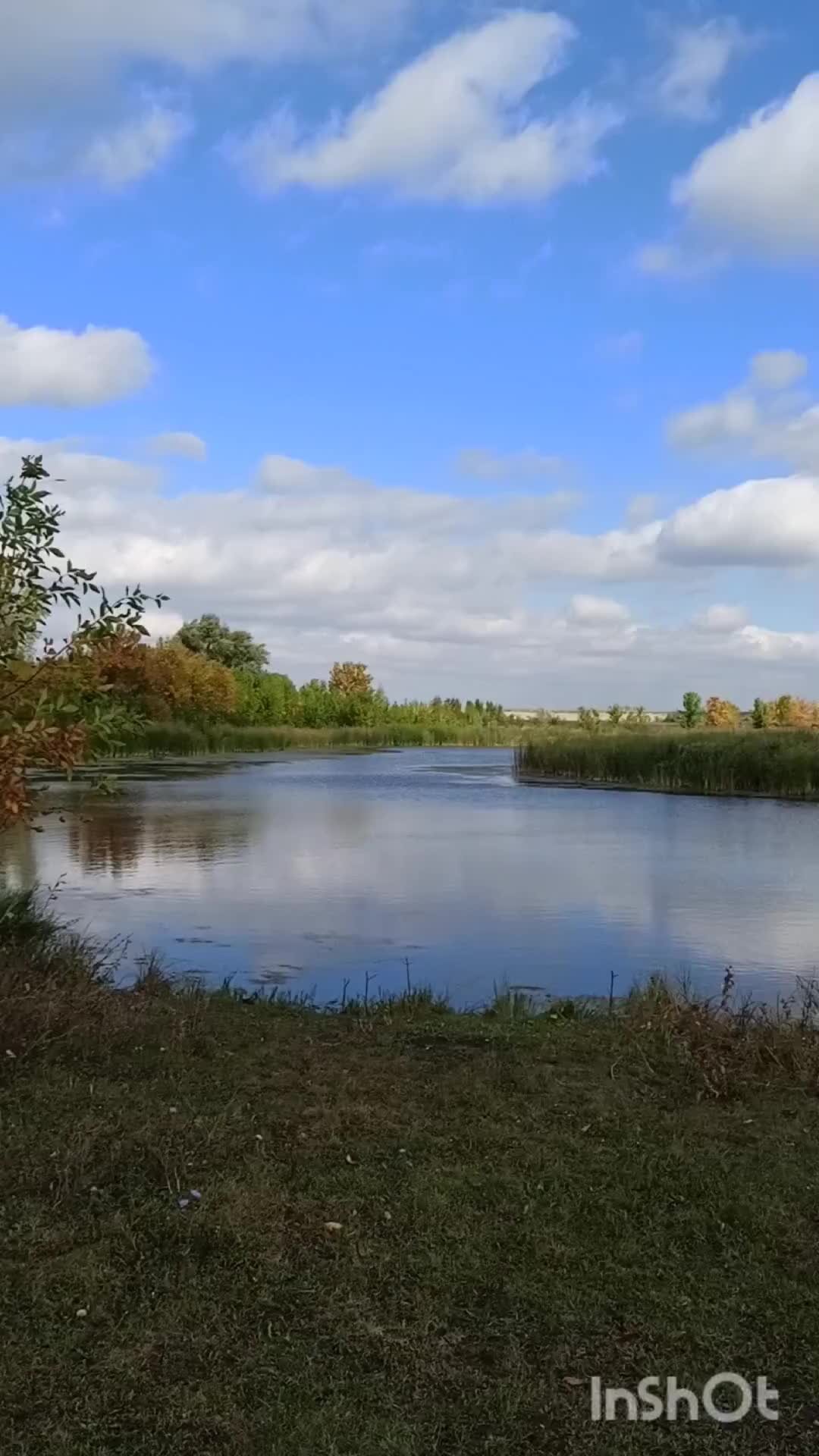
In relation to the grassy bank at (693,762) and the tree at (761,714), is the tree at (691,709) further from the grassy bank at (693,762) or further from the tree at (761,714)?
the grassy bank at (693,762)

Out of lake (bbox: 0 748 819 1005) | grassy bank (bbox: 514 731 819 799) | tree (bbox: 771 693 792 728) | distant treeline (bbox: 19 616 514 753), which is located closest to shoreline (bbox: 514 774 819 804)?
grassy bank (bbox: 514 731 819 799)

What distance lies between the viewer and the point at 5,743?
4266 millimetres

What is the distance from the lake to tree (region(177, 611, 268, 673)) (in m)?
60.7

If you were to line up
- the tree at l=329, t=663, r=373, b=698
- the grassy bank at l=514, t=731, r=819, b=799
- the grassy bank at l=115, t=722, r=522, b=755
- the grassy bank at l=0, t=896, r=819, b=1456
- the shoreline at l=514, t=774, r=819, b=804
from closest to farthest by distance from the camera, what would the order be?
1. the grassy bank at l=0, t=896, r=819, b=1456
2. the shoreline at l=514, t=774, r=819, b=804
3. the grassy bank at l=514, t=731, r=819, b=799
4. the grassy bank at l=115, t=722, r=522, b=755
5. the tree at l=329, t=663, r=373, b=698

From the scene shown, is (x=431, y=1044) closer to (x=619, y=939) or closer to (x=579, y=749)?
(x=619, y=939)

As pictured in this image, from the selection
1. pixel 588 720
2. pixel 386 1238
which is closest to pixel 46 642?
pixel 386 1238

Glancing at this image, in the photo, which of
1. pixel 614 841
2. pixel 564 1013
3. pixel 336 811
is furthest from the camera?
pixel 336 811

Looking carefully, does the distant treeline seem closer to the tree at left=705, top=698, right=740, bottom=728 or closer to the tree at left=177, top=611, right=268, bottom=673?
the tree at left=177, top=611, right=268, bottom=673

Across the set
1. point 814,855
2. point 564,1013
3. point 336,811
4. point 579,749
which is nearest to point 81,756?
point 564,1013

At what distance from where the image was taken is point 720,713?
94062mm

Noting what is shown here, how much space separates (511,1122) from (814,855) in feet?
48.5

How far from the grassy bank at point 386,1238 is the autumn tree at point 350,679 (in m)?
99.4

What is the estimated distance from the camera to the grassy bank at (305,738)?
193ft

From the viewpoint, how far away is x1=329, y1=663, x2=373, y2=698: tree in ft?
350
